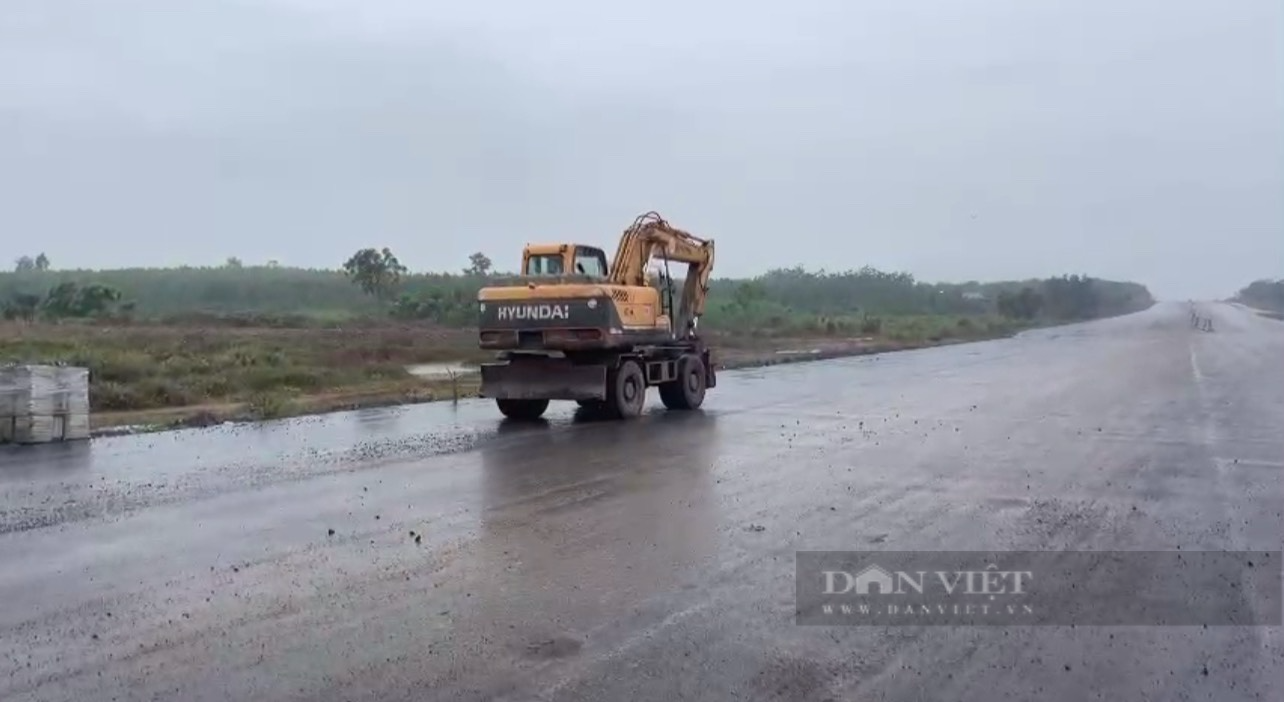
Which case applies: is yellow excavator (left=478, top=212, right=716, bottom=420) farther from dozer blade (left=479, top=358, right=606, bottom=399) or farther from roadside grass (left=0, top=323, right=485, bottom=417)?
roadside grass (left=0, top=323, right=485, bottom=417)

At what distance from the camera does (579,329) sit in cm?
1819

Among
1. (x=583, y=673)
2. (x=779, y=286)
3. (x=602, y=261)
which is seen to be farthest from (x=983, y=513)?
(x=779, y=286)

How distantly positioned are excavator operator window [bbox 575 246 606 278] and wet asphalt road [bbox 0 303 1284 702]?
2.76m

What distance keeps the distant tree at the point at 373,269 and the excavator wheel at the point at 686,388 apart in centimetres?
4722

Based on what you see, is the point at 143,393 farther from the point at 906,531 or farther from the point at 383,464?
the point at 906,531

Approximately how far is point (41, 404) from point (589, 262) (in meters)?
8.43

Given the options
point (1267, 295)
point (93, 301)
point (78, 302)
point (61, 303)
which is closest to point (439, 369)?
point (93, 301)

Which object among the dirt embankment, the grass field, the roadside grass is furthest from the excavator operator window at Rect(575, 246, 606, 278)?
the roadside grass

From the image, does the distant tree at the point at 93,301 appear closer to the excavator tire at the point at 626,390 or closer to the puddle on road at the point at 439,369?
the puddle on road at the point at 439,369

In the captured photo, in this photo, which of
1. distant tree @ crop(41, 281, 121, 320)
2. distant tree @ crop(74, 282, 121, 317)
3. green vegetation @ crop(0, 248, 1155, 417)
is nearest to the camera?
green vegetation @ crop(0, 248, 1155, 417)

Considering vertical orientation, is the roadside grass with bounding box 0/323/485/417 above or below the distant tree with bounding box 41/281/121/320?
below

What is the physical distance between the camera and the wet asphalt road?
5.69 metres

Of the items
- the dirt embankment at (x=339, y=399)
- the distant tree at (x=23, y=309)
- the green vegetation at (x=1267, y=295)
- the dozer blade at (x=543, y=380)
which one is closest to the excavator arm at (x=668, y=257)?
the dozer blade at (x=543, y=380)

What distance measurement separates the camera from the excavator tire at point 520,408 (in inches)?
745
